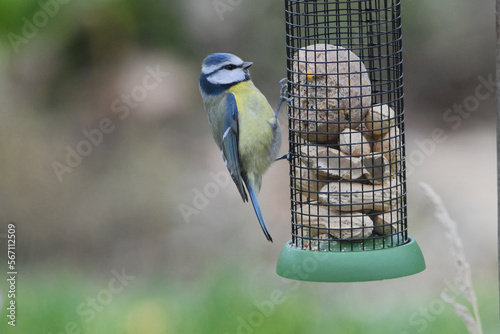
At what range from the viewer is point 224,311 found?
564 cm

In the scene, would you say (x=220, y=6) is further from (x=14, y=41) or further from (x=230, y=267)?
(x=230, y=267)

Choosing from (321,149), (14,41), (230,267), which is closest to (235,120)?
(321,149)

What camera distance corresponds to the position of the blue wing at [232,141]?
177 inches

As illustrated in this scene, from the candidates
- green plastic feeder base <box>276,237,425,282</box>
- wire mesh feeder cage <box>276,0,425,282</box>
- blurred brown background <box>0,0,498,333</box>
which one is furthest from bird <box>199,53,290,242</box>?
blurred brown background <box>0,0,498,333</box>

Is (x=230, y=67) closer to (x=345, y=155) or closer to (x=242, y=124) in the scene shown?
Answer: (x=242, y=124)

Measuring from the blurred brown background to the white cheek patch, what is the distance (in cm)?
253

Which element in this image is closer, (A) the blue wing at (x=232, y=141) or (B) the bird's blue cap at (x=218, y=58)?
(B) the bird's blue cap at (x=218, y=58)

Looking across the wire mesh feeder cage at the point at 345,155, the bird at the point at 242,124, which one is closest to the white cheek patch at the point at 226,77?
the bird at the point at 242,124

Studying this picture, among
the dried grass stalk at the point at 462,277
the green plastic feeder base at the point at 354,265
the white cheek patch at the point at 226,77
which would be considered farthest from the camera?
the white cheek patch at the point at 226,77

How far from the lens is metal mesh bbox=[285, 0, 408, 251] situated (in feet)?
12.3

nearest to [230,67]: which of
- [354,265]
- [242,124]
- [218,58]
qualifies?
[218,58]

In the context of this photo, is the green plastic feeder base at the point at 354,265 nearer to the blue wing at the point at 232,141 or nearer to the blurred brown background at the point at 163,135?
the blue wing at the point at 232,141

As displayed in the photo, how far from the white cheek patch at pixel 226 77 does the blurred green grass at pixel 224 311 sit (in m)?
1.69

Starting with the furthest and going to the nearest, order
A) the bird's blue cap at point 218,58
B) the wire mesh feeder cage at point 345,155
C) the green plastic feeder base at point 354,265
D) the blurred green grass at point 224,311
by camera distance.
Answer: the blurred green grass at point 224,311, the bird's blue cap at point 218,58, the wire mesh feeder cage at point 345,155, the green plastic feeder base at point 354,265
